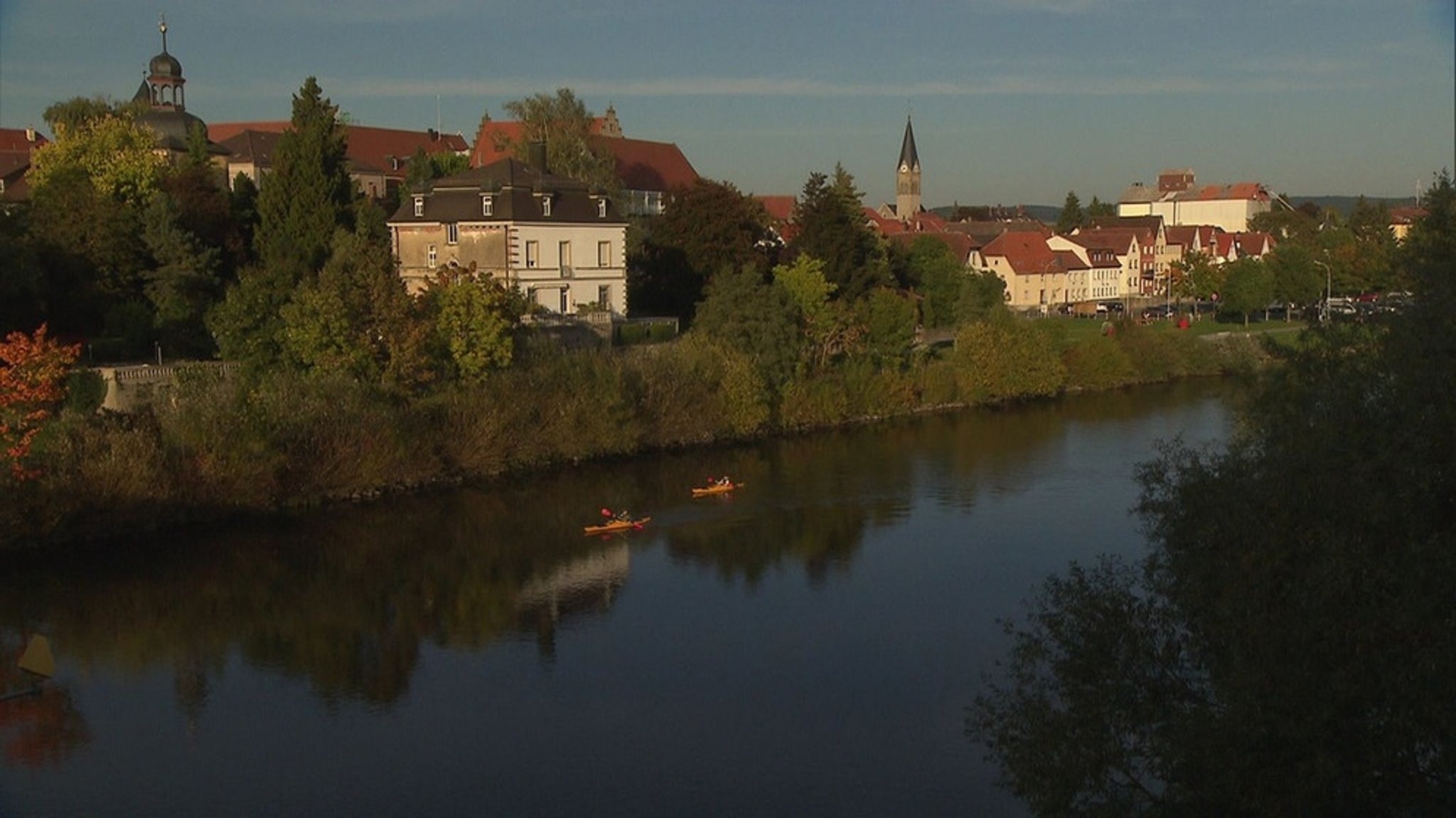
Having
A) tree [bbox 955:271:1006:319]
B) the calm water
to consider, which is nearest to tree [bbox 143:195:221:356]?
the calm water

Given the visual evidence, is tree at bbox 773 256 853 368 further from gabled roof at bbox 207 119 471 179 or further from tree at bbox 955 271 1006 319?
gabled roof at bbox 207 119 471 179

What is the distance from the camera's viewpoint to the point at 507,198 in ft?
87.4

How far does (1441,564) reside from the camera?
6363 millimetres

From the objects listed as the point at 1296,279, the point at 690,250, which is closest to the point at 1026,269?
the point at 1296,279

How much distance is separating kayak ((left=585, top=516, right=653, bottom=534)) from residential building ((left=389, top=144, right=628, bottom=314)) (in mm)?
8844

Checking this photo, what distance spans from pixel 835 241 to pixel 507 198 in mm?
8943

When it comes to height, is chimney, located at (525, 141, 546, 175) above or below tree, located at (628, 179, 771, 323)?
above

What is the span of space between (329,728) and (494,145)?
3075 cm

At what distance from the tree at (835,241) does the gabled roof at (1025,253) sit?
16741 mm

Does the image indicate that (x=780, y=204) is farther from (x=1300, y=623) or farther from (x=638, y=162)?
(x=1300, y=623)

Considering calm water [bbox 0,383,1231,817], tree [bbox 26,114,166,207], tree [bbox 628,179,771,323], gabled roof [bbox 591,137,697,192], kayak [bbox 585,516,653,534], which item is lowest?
calm water [bbox 0,383,1231,817]

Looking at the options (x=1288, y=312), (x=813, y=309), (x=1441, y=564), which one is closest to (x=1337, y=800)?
(x=1441, y=564)

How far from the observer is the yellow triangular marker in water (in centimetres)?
1249

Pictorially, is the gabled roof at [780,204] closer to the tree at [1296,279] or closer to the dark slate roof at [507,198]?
the tree at [1296,279]
